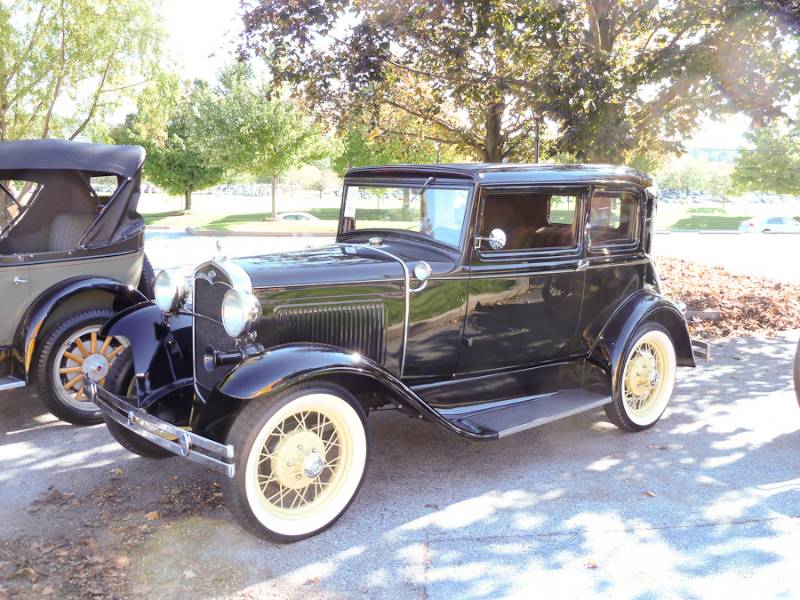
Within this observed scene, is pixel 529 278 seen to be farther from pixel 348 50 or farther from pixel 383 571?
pixel 348 50

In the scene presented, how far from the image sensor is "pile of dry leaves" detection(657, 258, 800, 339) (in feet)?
28.3

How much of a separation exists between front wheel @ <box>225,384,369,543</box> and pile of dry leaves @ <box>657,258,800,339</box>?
5.90 metres

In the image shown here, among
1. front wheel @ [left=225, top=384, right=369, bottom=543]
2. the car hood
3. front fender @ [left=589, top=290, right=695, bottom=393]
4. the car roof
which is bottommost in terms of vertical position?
front wheel @ [left=225, top=384, right=369, bottom=543]

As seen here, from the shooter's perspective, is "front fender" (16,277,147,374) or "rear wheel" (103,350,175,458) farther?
"front fender" (16,277,147,374)

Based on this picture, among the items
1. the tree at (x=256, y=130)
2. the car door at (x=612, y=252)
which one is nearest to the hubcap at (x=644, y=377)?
the car door at (x=612, y=252)

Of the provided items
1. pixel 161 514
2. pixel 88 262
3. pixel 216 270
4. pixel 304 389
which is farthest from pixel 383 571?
pixel 88 262

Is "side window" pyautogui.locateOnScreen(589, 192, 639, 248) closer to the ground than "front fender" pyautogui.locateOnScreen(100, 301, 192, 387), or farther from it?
farther from it

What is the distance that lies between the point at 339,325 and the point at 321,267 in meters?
0.34

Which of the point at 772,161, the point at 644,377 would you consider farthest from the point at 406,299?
the point at 772,161

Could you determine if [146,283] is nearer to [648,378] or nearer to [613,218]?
[613,218]

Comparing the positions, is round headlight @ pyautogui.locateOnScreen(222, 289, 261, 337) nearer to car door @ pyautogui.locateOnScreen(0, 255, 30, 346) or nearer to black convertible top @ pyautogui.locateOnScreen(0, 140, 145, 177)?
car door @ pyautogui.locateOnScreen(0, 255, 30, 346)

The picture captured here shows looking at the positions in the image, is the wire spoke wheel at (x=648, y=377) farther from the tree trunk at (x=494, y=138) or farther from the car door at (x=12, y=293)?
the tree trunk at (x=494, y=138)

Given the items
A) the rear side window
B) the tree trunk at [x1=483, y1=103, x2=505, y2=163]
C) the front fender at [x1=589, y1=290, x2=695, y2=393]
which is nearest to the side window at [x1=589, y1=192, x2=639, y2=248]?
the front fender at [x1=589, y1=290, x2=695, y2=393]

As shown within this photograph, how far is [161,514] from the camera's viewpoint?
3736 millimetres
